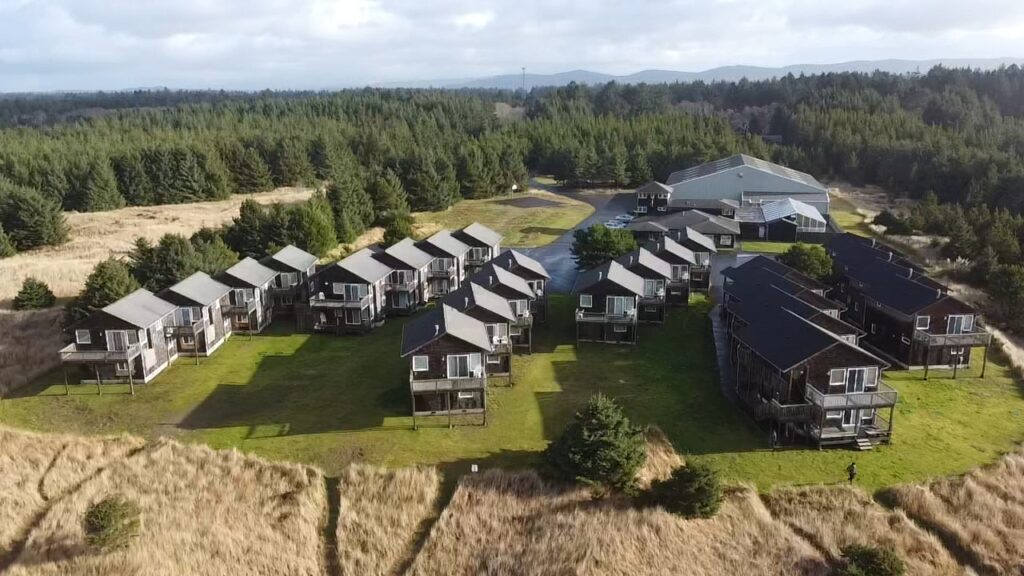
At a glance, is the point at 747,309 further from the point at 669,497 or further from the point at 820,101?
the point at 820,101

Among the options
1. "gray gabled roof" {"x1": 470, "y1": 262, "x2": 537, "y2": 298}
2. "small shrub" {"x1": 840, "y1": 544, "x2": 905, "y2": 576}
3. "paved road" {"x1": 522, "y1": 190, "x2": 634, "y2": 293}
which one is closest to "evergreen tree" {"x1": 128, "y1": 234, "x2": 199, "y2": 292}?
"gray gabled roof" {"x1": 470, "y1": 262, "x2": 537, "y2": 298}

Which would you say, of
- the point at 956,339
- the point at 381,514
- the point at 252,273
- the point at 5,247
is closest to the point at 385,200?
the point at 252,273

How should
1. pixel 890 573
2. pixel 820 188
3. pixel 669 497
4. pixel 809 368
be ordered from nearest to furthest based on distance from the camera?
pixel 890 573
pixel 669 497
pixel 809 368
pixel 820 188

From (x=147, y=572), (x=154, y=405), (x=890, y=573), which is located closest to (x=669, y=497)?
(x=890, y=573)

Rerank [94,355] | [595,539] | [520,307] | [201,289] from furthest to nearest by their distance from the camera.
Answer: [201,289]
[520,307]
[94,355]
[595,539]

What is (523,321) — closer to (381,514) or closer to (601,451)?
(601,451)

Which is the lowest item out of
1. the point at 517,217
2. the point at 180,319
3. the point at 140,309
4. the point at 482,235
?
the point at 180,319

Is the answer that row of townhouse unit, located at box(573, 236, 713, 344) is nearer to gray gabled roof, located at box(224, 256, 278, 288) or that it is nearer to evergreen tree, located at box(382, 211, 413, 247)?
gray gabled roof, located at box(224, 256, 278, 288)
